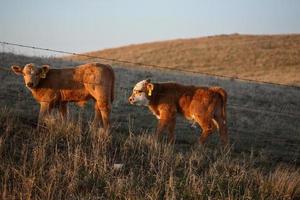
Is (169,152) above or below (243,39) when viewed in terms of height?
below

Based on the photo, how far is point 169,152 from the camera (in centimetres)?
862

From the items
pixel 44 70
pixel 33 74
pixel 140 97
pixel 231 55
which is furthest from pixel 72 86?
pixel 231 55

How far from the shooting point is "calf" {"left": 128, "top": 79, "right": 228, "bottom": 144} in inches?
497

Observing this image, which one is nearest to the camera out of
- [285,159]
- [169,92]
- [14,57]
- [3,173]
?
[3,173]

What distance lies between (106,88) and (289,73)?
28529 millimetres

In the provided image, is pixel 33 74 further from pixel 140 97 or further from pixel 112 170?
pixel 112 170

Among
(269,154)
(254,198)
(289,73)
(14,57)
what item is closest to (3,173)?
(254,198)

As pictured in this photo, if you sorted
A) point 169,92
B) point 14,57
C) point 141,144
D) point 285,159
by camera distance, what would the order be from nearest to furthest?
1. point 141,144
2. point 285,159
3. point 169,92
4. point 14,57

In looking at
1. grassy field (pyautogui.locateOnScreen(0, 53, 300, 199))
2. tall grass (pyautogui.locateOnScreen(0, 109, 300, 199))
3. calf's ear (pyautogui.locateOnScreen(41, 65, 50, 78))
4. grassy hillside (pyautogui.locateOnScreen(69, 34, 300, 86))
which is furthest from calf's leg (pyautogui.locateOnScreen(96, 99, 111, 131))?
grassy hillside (pyautogui.locateOnScreen(69, 34, 300, 86))

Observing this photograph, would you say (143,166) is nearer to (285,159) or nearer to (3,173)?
(3,173)

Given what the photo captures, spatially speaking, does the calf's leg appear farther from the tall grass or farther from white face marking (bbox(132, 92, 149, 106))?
the tall grass

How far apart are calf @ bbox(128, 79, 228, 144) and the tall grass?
3.26m

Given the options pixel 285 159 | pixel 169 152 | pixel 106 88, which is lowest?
pixel 285 159

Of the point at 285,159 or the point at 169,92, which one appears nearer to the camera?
the point at 285,159
